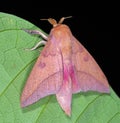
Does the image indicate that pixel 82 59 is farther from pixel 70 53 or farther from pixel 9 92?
pixel 9 92

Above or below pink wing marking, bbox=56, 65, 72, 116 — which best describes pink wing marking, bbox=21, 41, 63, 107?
above

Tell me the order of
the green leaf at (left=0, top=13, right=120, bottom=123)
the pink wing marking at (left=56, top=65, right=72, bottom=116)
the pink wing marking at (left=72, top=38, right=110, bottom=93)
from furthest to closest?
the pink wing marking at (left=72, top=38, right=110, bottom=93) → the pink wing marking at (left=56, top=65, right=72, bottom=116) → the green leaf at (left=0, top=13, right=120, bottom=123)

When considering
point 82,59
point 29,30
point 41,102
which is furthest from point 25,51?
point 82,59

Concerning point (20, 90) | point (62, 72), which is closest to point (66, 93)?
point (62, 72)

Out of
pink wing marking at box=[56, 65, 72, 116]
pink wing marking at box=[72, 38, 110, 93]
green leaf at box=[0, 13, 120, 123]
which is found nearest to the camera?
green leaf at box=[0, 13, 120, 123]

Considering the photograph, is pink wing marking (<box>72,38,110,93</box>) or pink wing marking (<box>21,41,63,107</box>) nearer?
pink wing marking (<box>21,41,63,107</box>)
